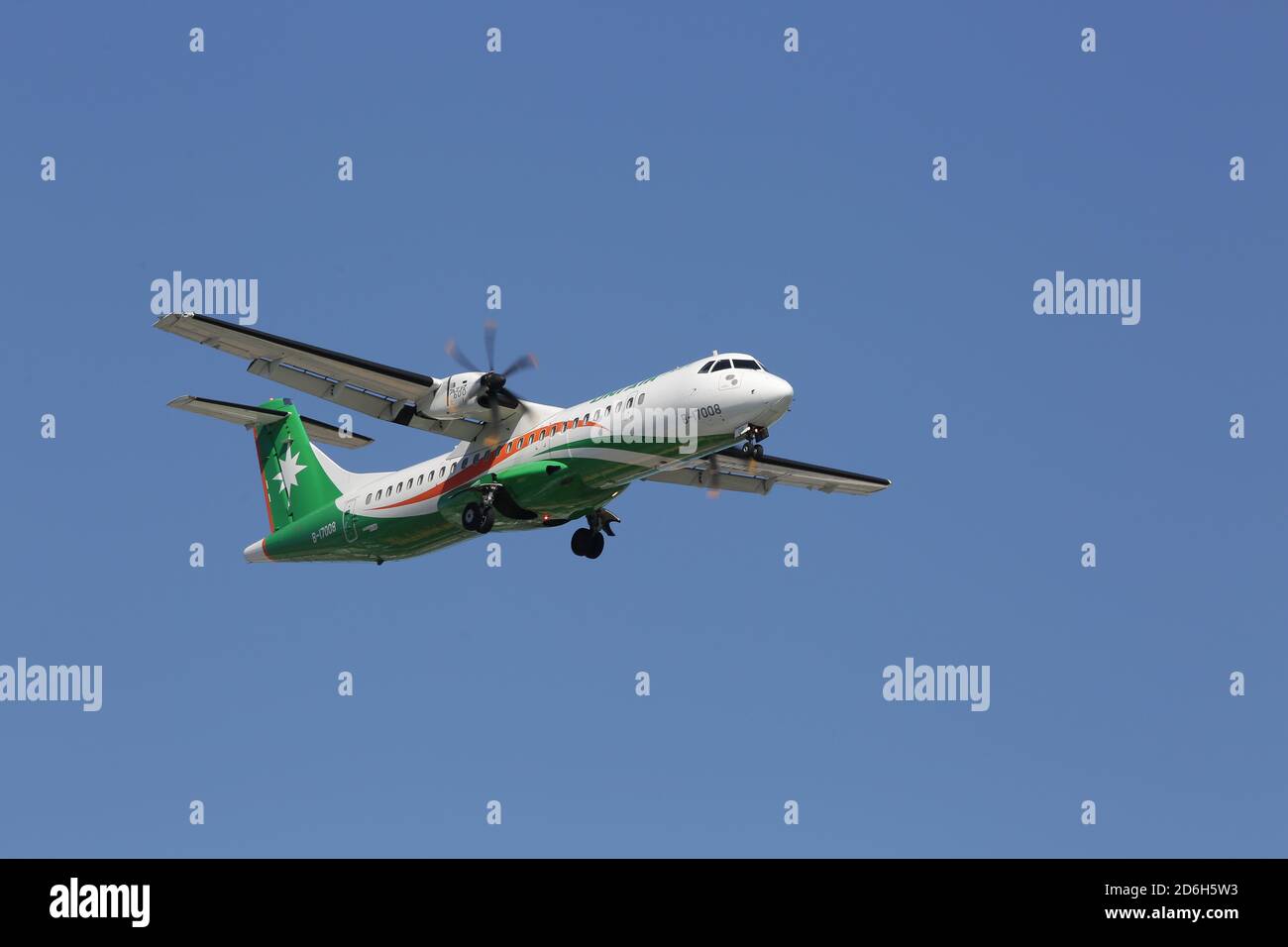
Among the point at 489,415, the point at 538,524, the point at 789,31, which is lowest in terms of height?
the point at 538,524

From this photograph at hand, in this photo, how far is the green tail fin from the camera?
28.9 meters

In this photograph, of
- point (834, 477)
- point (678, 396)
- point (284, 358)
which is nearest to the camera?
point (678, 396)

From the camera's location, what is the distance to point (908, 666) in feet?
95.6

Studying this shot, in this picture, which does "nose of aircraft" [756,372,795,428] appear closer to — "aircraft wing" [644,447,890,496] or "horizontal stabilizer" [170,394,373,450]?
"aircraft wing" [644,447,890,496]

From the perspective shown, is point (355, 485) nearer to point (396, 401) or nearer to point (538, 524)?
point (396, 401)

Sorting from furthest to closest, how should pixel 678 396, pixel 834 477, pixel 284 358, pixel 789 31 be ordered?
pixel 834 477, pixel 789 31, pixel 284 358, pixel 678 396

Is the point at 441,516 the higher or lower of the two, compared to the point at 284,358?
lower

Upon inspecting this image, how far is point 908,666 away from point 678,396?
8.23 m

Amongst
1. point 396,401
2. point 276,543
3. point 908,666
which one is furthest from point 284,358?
point 908,666

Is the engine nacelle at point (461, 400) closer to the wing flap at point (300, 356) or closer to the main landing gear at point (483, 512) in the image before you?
the wing flap at point (300, 356)

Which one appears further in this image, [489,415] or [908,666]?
[908,666]

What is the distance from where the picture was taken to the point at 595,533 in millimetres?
26953

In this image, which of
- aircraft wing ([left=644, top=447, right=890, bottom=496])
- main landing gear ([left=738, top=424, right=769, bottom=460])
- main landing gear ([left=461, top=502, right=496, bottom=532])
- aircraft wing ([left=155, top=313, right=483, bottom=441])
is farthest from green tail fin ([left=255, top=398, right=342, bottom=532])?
main landing gear ([left=738, top=424, right=769, bottom=460])

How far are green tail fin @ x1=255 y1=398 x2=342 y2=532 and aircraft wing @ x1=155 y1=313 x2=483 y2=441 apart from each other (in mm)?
2326
